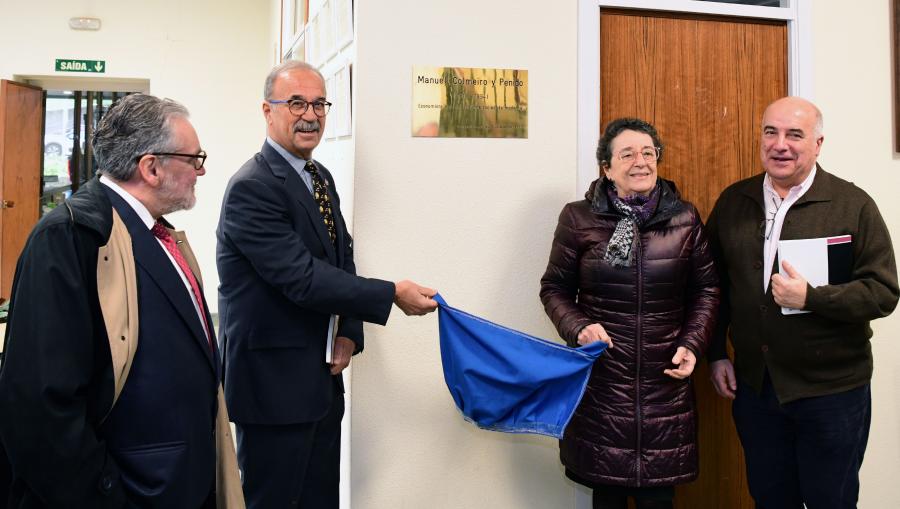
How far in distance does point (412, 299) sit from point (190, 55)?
19.9 ft

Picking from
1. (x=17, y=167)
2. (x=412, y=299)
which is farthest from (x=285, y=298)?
(x=17, y=167)

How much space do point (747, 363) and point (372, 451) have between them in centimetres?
131

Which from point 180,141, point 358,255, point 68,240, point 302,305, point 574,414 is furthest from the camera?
point 358,255

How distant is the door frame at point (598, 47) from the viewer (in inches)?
104

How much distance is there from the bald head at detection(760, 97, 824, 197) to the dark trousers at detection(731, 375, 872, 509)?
656 millimetres

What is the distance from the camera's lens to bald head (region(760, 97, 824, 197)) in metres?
2.18

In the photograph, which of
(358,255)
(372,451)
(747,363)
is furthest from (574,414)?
(358,255)

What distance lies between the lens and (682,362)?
210cm

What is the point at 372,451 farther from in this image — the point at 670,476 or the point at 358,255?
the point at 670,476

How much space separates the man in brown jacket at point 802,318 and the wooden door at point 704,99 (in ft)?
1.62

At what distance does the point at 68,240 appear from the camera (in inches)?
50.6

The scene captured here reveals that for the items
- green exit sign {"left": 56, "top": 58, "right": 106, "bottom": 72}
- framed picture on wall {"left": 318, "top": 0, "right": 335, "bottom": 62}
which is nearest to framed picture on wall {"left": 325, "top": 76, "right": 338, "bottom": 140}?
framed picture on wall {"left": 318, "top": 0, "right": 335, "bottom": 62}

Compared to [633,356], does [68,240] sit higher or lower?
higher

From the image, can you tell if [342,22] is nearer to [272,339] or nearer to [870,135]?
[272,339]
